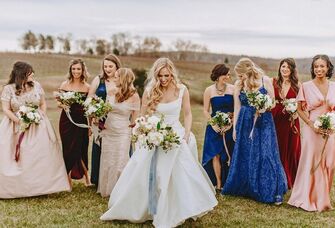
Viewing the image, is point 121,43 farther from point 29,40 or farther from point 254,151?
point 254,151

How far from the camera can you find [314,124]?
9.44 metres

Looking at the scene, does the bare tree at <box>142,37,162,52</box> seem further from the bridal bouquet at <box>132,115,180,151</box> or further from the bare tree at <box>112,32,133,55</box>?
the bridal bouquet at <box>132,115,180,151</box>

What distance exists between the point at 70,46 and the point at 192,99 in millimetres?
47131

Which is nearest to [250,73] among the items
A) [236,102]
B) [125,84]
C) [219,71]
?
[236,102]

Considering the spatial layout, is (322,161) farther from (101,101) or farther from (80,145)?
(80,145)

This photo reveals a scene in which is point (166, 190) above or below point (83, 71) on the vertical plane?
below

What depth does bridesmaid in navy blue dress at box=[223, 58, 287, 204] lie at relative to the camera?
10.2 metres

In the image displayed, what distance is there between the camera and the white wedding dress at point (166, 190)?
314 inches

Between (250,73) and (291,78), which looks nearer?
(250,73)

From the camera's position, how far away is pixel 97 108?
989 centimetres

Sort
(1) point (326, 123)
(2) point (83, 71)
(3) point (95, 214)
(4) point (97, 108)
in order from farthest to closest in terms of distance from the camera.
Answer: (2) point (83, 71)
(4) point (97, 108)
(1) point (326, 123)
(3) point (95, 214)

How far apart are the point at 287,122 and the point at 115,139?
11.5 feet

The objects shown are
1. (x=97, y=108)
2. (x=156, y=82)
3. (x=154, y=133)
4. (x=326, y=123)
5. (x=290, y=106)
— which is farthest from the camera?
(x=290, y=106)

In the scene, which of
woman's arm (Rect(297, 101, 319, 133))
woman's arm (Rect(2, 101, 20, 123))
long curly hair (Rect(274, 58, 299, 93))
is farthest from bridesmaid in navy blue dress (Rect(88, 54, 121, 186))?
woman's arm (Rect(297, 101, 319, 133))
